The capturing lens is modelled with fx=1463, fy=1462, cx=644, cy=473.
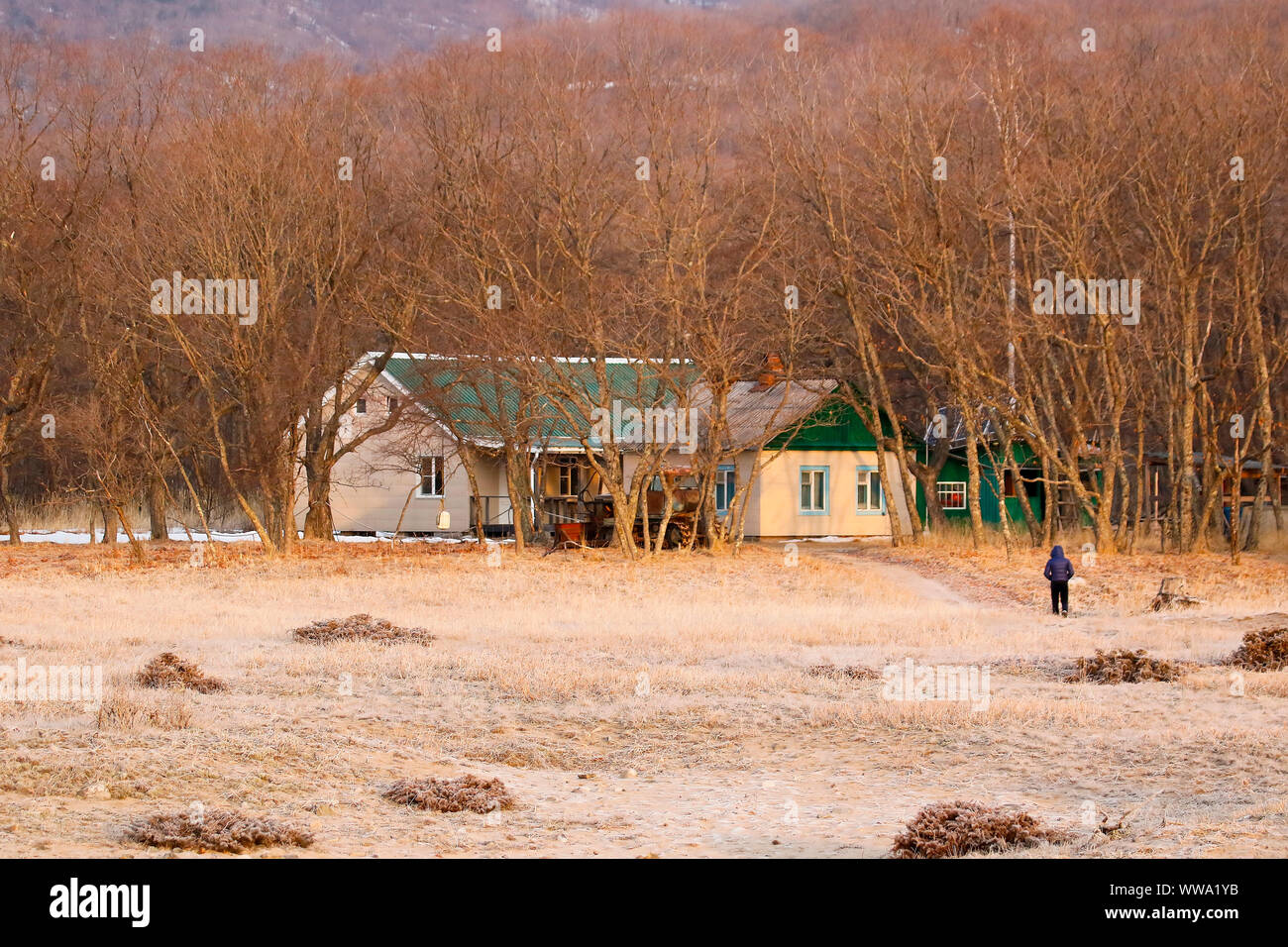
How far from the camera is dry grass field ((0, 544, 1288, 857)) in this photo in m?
9.74

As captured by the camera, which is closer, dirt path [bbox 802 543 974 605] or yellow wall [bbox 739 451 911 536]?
dirt path [bbox 802 543 974 605]

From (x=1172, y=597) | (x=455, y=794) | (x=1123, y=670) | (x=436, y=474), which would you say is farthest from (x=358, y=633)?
(x=436, y=474)

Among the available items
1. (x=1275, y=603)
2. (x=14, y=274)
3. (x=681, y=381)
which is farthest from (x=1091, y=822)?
(x=14, y=274)

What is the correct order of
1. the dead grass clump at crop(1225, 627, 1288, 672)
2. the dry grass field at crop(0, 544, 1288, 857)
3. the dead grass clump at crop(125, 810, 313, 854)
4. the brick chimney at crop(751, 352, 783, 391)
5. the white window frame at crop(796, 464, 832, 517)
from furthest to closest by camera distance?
the white window frame at crop(796, 464, 832, 517) → the brick chimney at crop(751, 352, 783, 391) → the dead grass clump at crop(1225, 627, 1288, 672) → the dry grass field at crop(0, 544, 1288, 857) → the dead grass clump at crop(125, 810, 313, 854)

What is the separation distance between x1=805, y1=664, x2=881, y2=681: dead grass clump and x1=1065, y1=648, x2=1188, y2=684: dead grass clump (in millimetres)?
2268

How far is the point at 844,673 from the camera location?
56.5 feet

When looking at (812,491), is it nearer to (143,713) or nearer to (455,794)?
(143,713)

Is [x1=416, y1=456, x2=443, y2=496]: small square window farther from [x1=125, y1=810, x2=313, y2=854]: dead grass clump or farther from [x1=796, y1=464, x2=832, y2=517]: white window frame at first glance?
[x1=125, y1=810, x2=313, y2=854]: dead grass clump

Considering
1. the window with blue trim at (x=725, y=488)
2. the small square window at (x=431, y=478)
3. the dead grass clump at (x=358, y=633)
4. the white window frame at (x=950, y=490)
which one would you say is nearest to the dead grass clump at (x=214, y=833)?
the dead grass clump at (x=358, y=633)

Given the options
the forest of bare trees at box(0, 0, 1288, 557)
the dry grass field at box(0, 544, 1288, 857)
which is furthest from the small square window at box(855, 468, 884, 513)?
the dry grass field at box(0, 544, 1288, 857)

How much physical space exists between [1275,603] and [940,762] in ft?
49.6

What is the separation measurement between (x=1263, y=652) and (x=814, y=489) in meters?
29.0

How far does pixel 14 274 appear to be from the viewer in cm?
4150
